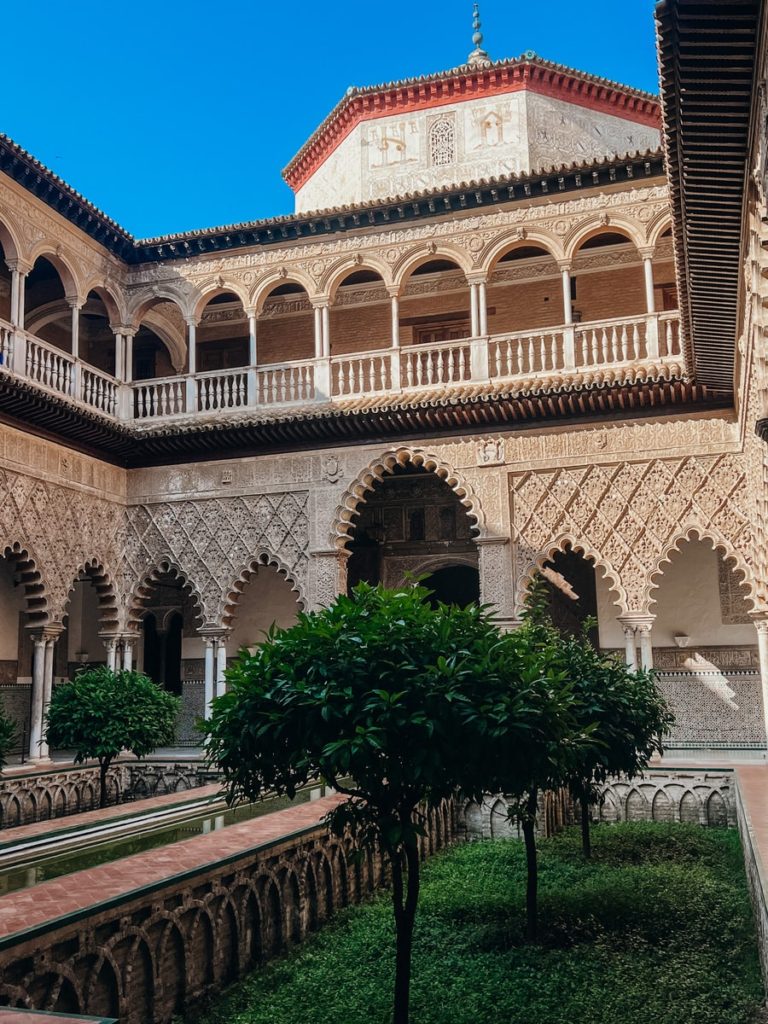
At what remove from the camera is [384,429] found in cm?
1266

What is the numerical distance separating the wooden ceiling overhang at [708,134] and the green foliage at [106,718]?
22.4 feet

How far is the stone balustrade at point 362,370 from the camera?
39.1 feet

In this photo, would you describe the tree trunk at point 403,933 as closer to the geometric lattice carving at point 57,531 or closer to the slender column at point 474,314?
the geometric lattice carving at point 57,531

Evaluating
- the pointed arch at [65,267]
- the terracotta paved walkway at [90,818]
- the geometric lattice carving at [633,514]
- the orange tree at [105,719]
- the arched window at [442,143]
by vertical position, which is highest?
the arched window at [442,143]

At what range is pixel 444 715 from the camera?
4043 millimetres

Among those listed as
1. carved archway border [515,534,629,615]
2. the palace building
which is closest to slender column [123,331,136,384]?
the palace building

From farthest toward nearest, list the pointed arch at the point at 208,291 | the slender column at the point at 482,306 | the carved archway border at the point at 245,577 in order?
the pointed arch at the point at 208,291, the carved archway border at the point at 245,577, the slender column at the point at 482,306

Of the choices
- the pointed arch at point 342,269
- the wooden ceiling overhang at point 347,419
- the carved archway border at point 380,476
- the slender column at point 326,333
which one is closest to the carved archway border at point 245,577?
the carved archway border at point 380,476

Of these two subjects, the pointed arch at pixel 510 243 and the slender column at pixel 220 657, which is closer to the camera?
the pointed arch at pixel 510 243

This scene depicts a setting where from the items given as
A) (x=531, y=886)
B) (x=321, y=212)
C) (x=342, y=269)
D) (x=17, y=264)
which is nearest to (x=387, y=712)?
(x=531, y=886)

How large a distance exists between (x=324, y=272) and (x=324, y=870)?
9134mm

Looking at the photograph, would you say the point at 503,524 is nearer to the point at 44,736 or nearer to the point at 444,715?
the point at 44,736

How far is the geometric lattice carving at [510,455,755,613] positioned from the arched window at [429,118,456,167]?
6806 mm

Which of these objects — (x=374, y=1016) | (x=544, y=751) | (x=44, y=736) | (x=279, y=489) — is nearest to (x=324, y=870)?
(x=374, y=1016)
